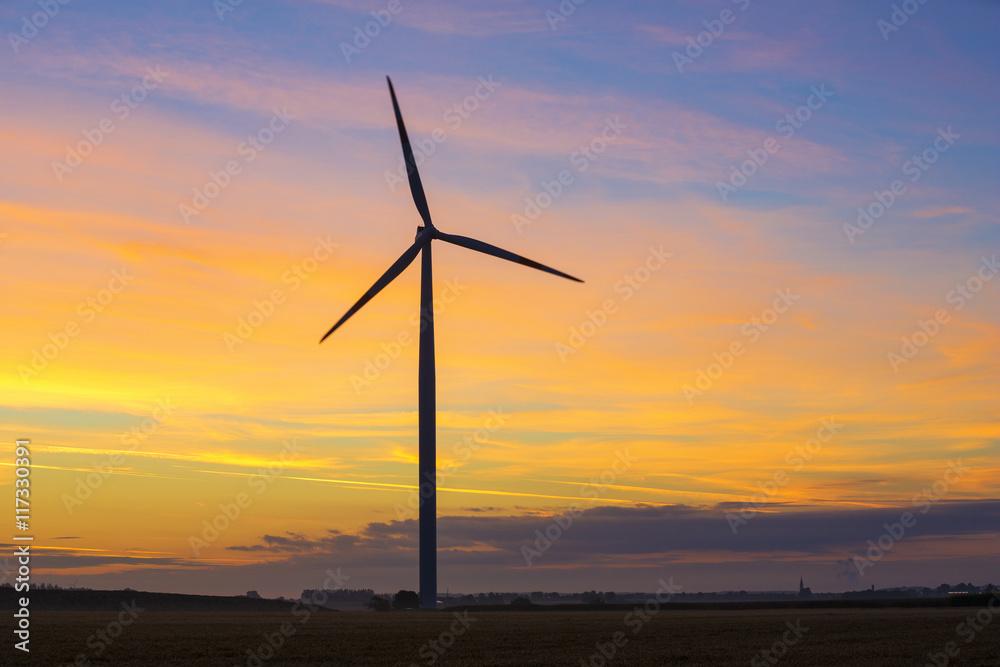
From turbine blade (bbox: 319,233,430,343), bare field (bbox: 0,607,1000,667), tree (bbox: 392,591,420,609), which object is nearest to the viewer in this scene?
bare field (bbox: 0,607,1000,667)

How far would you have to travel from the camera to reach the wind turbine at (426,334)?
65.5 metres

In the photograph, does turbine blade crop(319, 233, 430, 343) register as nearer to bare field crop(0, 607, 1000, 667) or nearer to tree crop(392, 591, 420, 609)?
bare field crop(0, 607, 1000, 667)

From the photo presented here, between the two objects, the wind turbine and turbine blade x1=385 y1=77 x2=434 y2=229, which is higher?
turbine blade x1=385 y1=77 x2=434 y2=229

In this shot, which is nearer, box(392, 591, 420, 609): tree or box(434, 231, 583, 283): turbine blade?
box(434, 231, 583, 283): turbine blade

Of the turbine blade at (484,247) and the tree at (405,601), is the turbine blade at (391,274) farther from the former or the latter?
the tree at (405,601)

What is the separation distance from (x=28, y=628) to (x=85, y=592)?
60.8m

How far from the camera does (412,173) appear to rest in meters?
73.6

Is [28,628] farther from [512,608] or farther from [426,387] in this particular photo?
[512,608]

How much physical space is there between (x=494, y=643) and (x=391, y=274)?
28492mm

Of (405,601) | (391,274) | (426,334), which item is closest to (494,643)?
(426,334)

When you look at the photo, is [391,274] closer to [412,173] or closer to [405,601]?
[412,173]

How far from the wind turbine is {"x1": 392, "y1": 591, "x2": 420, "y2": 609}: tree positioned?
119 ft

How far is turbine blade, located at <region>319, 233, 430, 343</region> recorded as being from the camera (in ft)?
229

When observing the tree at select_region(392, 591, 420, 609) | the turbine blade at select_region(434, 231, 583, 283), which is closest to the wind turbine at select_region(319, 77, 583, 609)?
the turbine blade at select_region(434, 231, 583, 283)
